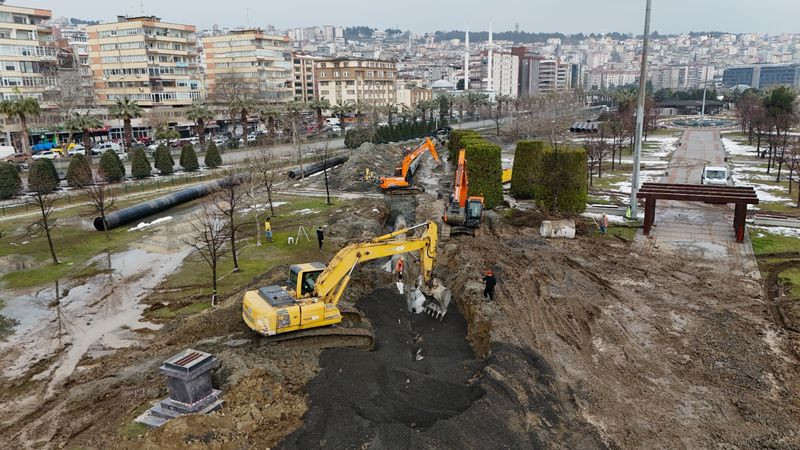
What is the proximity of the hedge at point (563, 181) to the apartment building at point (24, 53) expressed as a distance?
65.6 metres

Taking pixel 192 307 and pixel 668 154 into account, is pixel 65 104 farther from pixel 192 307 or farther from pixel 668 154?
pixel 668 154

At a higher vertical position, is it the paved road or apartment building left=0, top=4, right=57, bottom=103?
apartment building left=0, top=4, right=57, bottom=103

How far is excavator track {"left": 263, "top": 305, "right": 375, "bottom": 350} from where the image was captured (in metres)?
16.9

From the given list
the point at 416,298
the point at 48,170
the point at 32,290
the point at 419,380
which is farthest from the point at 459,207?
the point at 48,170

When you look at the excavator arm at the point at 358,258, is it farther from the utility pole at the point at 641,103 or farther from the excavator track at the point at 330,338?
the utility pole at the point at 641,103

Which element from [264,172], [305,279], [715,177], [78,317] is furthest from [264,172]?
[715,177]

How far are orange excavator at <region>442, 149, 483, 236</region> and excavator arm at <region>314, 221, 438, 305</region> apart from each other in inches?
470

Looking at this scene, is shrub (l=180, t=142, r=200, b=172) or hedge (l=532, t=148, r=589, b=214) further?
shrub (l=180, t=142, r=200, b=172)

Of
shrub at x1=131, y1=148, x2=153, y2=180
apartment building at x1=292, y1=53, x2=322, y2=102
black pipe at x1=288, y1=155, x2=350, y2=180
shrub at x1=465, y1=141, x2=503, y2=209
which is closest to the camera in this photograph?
shrub at x1=465, y1=141, x2=503, y2=209

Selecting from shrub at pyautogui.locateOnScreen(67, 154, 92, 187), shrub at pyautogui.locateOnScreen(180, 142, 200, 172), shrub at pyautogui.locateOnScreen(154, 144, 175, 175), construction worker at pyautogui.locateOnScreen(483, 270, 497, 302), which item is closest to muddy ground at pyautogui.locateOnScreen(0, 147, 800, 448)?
construction worker at pyautogui.locateOnScreen(483, 270, 497, 302)

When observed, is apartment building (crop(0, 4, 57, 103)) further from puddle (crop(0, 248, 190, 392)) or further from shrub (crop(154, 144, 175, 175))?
puddle (crop(0, 248, 190, 392))

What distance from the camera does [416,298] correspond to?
20.6m

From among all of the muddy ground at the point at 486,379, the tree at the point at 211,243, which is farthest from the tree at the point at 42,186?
the muddy ground at the point at 486,379

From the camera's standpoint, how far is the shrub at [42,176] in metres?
38.2
